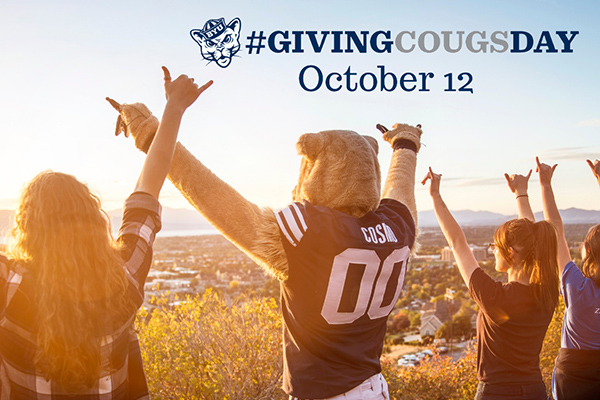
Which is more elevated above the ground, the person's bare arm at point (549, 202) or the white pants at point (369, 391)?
the person's bare arm at point (549, 202)

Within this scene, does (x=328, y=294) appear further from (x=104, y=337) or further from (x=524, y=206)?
(x=524, y=206)

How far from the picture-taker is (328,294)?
1.77m

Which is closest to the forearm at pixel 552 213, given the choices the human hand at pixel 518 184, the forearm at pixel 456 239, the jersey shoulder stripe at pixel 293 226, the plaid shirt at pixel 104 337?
the human hand at pixel 518 184

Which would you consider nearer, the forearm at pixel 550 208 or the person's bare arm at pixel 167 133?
the person's bare arm at pixel 167 133

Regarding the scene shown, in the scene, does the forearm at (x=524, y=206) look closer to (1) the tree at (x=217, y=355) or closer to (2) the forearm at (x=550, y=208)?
(2) the forearm at (x=550, y=208)

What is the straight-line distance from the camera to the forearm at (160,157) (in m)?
1.71

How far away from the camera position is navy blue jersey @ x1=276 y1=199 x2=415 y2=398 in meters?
1.76

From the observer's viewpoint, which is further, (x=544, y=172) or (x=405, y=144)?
(x=544, y=172)

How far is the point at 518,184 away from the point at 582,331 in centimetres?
100

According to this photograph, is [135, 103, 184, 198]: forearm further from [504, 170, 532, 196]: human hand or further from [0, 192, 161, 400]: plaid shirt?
[504, 170, 532, 196]: human hand

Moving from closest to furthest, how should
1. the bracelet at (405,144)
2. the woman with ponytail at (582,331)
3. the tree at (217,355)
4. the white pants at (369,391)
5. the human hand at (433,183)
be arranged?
the white pants at (369,391) < the woman with ponytail at (582,331) < the bracelet at (405,144) < the human hand at (433,183) < the tree at (217,355)

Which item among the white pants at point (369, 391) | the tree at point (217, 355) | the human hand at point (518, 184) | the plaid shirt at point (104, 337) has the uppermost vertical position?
the human hand at point (518, 184)

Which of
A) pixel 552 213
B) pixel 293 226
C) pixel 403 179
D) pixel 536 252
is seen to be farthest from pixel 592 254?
pixel 293 226

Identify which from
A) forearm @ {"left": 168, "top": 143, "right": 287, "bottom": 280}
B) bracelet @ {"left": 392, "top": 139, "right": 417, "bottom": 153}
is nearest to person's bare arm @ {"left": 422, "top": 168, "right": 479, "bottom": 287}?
→ bracelet @ {"left": 392, "top": 139, "right": 417, "bottom": 153}
